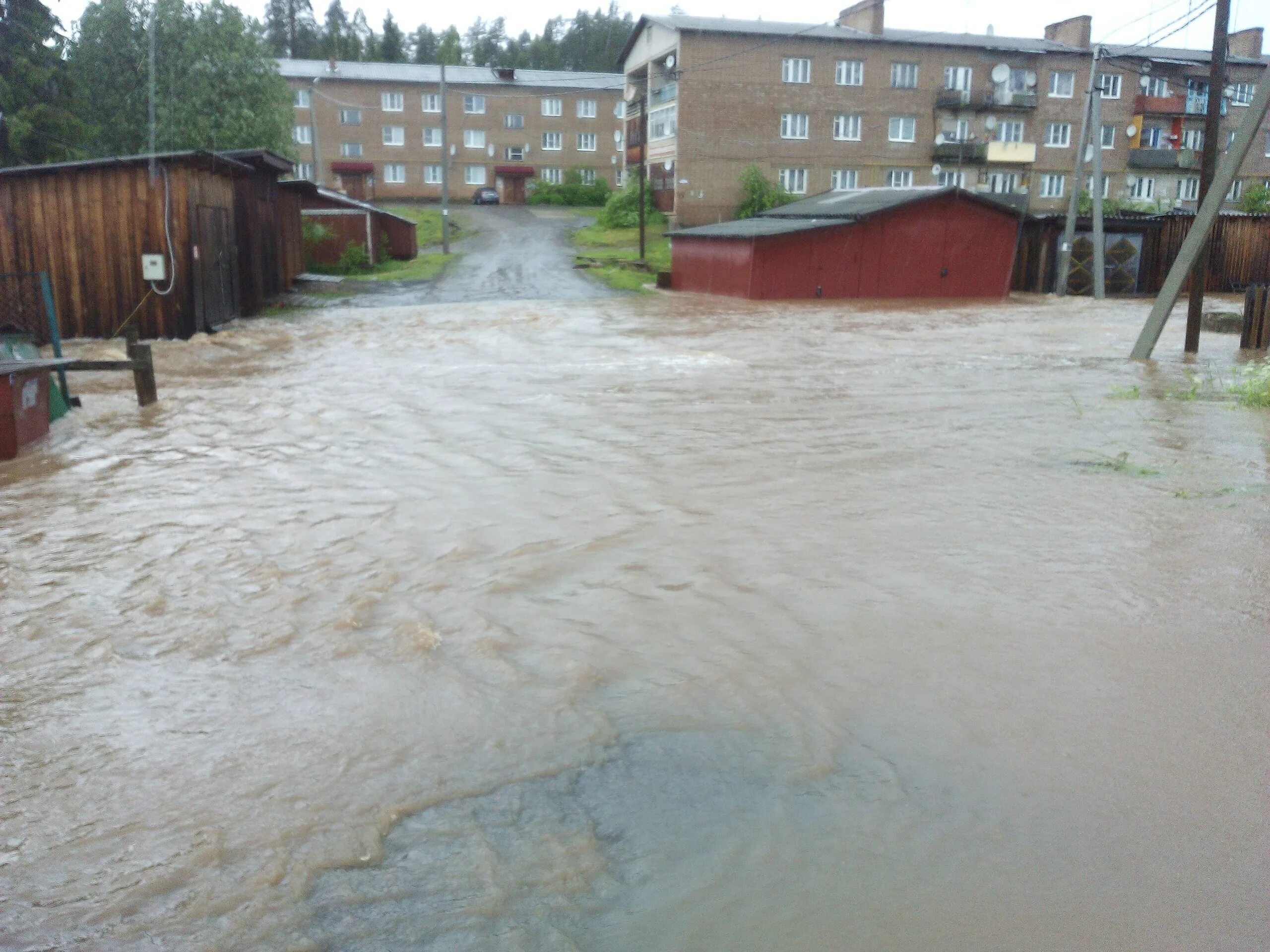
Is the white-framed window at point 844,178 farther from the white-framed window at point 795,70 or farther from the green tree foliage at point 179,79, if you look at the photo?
the green tree foliage at point 179,79

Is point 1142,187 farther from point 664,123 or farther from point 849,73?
point 664,123

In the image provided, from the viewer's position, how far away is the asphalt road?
33.2 meters

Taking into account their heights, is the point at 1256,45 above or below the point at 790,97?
above

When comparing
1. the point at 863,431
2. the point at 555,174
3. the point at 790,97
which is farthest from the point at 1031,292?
the point at 555,174

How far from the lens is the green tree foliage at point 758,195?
50.0 m

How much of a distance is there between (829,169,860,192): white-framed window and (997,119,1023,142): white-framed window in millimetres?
8077

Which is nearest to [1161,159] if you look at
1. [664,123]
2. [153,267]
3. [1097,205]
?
[664,123]

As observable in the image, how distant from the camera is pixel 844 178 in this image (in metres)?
53.8

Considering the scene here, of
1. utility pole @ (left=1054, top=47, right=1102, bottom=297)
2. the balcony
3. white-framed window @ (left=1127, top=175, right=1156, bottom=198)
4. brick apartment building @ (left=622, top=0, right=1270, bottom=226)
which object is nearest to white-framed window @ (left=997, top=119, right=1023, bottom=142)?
brick apartment building @ (left=622, top=0, right=1270, bottom=226)

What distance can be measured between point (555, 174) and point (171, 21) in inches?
1247

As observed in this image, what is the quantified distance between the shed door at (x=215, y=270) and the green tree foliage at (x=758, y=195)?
3054 centimetres

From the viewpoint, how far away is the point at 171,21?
143 feet

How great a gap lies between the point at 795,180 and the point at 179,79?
2736cm

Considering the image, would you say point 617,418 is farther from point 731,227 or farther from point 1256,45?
point 1256,45
